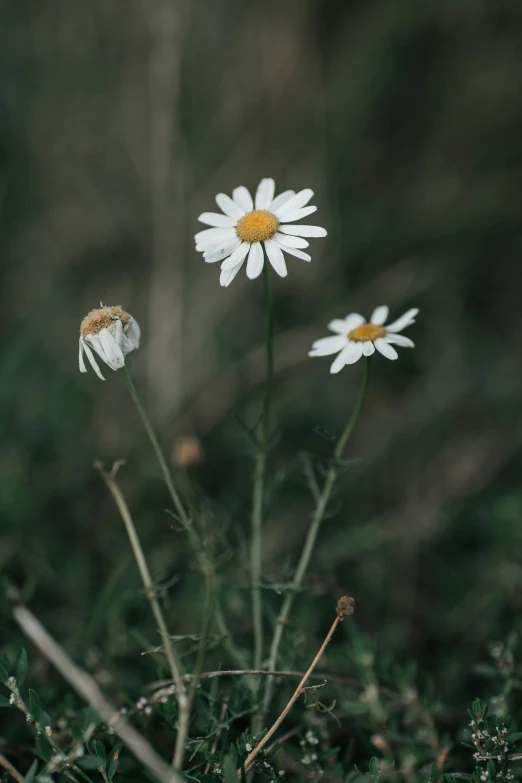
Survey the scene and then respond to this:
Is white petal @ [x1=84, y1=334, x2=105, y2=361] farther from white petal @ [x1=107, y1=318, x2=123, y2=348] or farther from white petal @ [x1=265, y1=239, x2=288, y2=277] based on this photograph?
white petal @ [x1=265, y1=239, x2=288, y2=277]

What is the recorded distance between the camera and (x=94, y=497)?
2748 millimetres

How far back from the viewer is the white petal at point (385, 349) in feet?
5.32

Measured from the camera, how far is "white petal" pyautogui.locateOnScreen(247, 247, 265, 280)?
1525 mm

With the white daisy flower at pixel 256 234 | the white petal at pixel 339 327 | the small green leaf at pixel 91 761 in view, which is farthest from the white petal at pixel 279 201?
the small green leaf at pixel 91 761

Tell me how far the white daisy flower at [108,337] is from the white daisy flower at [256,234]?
25 centimetres

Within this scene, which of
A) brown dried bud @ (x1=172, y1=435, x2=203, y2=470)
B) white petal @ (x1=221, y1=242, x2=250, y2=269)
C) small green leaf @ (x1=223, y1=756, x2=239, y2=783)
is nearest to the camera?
small green leaf @ (x1=223, y1=756, x2=239, y2=783)

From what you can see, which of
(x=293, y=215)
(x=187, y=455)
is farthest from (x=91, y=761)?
(x=293, y=215)

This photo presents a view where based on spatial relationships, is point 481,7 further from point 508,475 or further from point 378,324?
point 378,324

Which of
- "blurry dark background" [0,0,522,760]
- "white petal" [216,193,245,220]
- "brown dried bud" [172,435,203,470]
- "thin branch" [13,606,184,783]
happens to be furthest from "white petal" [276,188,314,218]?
"thin branch" [13,606,184,783]

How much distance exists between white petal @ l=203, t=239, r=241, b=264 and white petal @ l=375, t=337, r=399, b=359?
1.44 ft

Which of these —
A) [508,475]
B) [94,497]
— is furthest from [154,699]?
[508,475]

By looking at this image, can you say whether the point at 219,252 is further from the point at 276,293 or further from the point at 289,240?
the point at 276,293

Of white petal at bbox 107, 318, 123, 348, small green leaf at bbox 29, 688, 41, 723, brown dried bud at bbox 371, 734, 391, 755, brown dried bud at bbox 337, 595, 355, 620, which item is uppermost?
white petal at bbox 107, 318, 123, 348

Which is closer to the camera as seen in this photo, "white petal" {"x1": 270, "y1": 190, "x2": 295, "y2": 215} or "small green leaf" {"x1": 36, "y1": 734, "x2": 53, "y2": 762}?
"small green leaf" {"x1": 36, "y1": 734, "x2": 53, "y2": 762}
